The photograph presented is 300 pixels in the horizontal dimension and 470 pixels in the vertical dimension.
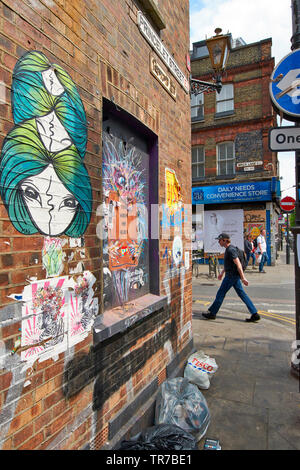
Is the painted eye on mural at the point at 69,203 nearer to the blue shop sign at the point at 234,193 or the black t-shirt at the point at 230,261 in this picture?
the black t-shirt at the point at 230,261

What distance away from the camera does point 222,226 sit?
16031 millimetres

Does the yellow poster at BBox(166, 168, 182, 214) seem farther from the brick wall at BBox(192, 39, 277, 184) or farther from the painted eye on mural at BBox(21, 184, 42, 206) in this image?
the brick wall at BBox(192, 39, 277, 184)

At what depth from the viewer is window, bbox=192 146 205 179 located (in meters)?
16.8

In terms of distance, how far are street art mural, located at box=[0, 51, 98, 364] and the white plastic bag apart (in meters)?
2.06

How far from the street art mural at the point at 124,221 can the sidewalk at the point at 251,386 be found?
154 centimetres

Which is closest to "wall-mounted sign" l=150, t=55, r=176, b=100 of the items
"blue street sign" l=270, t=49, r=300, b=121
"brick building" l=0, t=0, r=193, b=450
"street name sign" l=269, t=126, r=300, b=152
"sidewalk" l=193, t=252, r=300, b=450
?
"brick building" l=0, t=0, r=193, b=450

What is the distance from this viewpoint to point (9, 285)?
150 centimetres

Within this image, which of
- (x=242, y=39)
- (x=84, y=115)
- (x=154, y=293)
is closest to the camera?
(x=84, y=115)

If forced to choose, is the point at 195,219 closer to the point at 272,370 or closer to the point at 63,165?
the point at 272,370

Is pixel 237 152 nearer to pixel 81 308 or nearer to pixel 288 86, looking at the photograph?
pixel 288 86

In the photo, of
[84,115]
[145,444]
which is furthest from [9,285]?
[145,444]

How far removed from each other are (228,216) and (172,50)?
12680mm

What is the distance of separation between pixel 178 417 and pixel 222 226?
1395cm

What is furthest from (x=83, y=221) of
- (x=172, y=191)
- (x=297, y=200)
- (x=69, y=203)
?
(x=297, y=200)
